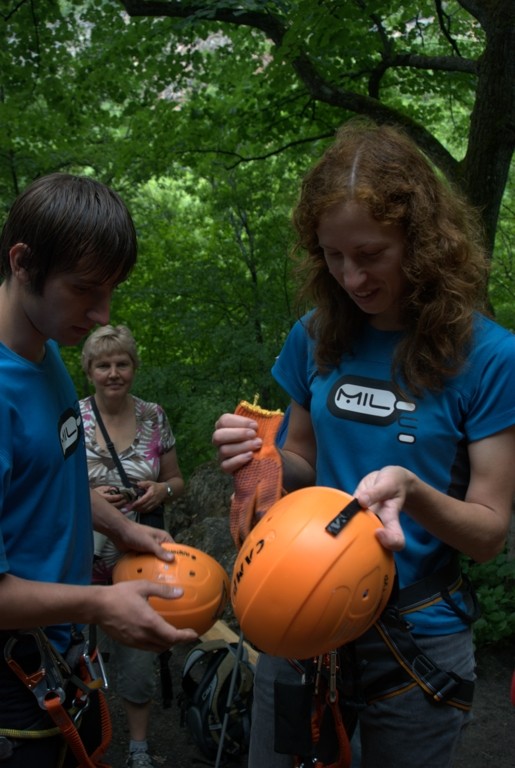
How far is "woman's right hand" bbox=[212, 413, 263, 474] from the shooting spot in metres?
2.37

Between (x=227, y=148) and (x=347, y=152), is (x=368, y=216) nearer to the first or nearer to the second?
(x=347, y=152)

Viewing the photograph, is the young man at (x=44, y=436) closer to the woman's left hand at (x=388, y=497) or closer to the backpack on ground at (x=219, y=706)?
the woman's left hand at (x=388, y=497)

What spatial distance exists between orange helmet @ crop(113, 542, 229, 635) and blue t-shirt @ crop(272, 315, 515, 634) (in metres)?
0.70

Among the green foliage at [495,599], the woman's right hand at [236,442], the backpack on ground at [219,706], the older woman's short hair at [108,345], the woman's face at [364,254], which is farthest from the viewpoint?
the green foliage at [495,599]

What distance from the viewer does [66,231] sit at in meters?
2.12

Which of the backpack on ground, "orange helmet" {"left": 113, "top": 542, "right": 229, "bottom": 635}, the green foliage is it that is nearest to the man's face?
"orange helmet" {"left": 113, "top": 542, "right": 229, "bottom": 635}

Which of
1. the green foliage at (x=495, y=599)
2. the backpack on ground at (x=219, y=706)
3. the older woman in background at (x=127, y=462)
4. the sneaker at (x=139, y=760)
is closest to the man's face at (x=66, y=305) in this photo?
the older woman in background at (x=127, y=462)

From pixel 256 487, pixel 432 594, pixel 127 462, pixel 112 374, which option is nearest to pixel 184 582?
pixel 256 487

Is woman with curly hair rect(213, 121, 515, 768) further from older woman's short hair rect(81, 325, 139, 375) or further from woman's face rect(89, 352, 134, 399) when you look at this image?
older woman's short hair rect(81, 325, 139, 375)

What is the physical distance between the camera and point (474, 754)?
477 cm

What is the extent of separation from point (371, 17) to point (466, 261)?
17.3 feet

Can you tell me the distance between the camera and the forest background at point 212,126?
7652mm

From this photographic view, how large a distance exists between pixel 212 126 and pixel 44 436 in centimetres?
702

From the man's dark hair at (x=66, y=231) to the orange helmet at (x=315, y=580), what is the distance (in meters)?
0.85
